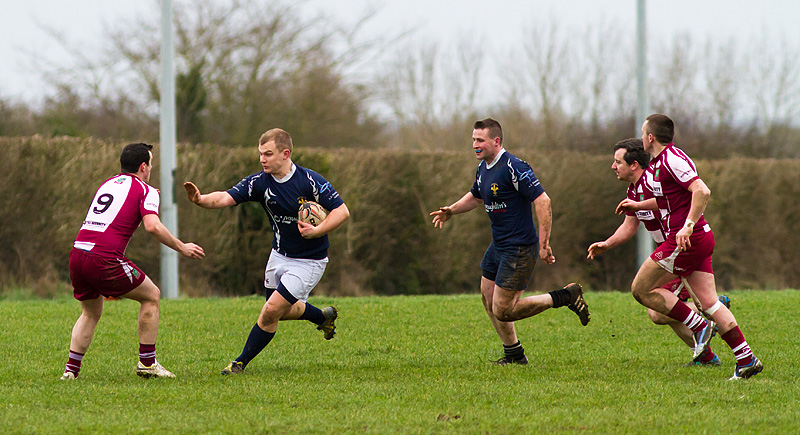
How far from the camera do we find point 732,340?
672 cm

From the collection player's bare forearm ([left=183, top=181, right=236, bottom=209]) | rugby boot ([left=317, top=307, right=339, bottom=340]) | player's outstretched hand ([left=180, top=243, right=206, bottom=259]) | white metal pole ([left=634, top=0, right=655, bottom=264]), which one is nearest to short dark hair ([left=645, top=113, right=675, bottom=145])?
rugby boot ([left=317, top=307, right=339, bottom=340])

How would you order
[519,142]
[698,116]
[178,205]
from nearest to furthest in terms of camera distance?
[178,205], [519,142], [698,116]

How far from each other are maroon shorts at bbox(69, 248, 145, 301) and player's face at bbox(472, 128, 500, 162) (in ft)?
9.58

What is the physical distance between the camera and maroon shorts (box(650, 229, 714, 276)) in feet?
22.1

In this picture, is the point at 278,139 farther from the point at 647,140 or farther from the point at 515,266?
the point at 647,140

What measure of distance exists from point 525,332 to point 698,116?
67.3 ft

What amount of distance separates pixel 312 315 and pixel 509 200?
1912 millimetres

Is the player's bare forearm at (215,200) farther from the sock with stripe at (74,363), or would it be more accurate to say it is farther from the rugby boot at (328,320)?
the sock with stripe at (74,363)

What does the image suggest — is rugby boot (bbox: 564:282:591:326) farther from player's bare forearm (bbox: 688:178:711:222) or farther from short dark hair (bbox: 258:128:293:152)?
short dark hair (bbox: 258:128:293:152)

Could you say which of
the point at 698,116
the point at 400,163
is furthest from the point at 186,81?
the point at 698,116

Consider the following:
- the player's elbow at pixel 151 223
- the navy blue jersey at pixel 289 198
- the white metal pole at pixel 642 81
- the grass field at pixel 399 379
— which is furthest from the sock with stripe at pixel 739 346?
the white metal pole at pixel 642 81

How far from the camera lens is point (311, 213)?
7.09 m

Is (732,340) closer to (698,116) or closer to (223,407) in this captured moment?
(223,407)

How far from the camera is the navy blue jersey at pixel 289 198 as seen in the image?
7191 mm
